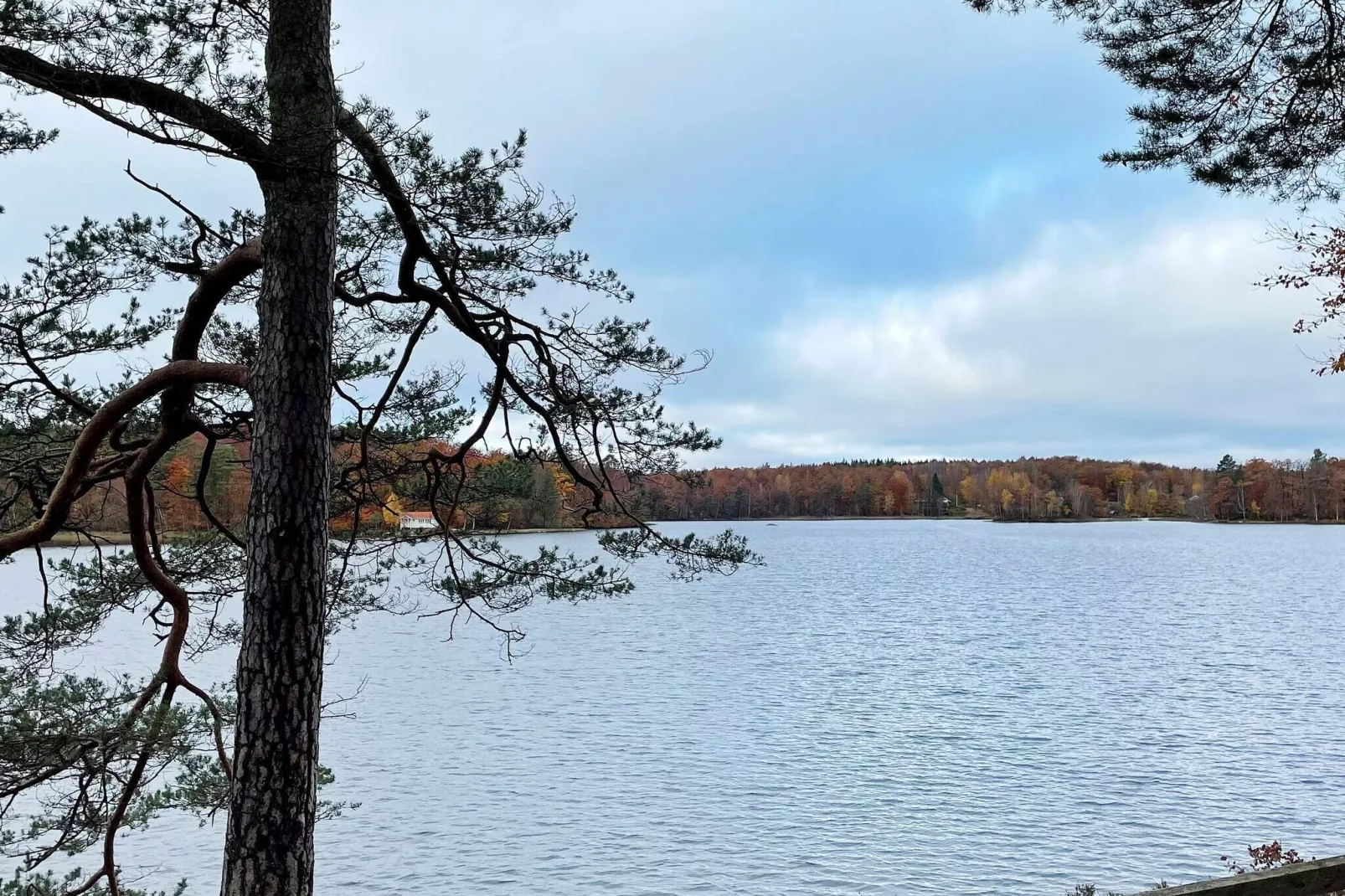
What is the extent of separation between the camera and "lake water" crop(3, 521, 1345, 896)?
9.29 meters

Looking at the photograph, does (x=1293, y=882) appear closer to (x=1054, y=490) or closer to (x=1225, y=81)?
(x=1225, y=81)

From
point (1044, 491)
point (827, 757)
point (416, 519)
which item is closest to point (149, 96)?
point (416, 519)

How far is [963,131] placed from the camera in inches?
914

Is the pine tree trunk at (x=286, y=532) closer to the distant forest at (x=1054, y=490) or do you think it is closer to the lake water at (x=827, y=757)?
the lake water at (x=827, y=757)

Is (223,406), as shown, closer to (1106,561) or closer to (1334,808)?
(1334,808)

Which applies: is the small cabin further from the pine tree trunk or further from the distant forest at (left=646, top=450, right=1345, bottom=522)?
the distant forest at (left=646, top=450, right=1345, bottom=522)

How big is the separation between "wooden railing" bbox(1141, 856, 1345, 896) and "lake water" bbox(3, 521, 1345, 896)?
4.28 m

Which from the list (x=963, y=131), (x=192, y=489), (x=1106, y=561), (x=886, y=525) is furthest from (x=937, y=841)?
(x=886, y=525)

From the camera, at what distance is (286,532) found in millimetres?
3432

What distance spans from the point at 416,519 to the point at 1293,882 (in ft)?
16.7

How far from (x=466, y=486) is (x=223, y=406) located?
1.50m

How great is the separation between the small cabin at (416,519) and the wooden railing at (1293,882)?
4545 millimetres

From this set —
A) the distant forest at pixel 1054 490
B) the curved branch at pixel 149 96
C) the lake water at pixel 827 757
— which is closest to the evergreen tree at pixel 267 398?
the curved branch at pixel 149 96

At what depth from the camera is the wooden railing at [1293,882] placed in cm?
338
